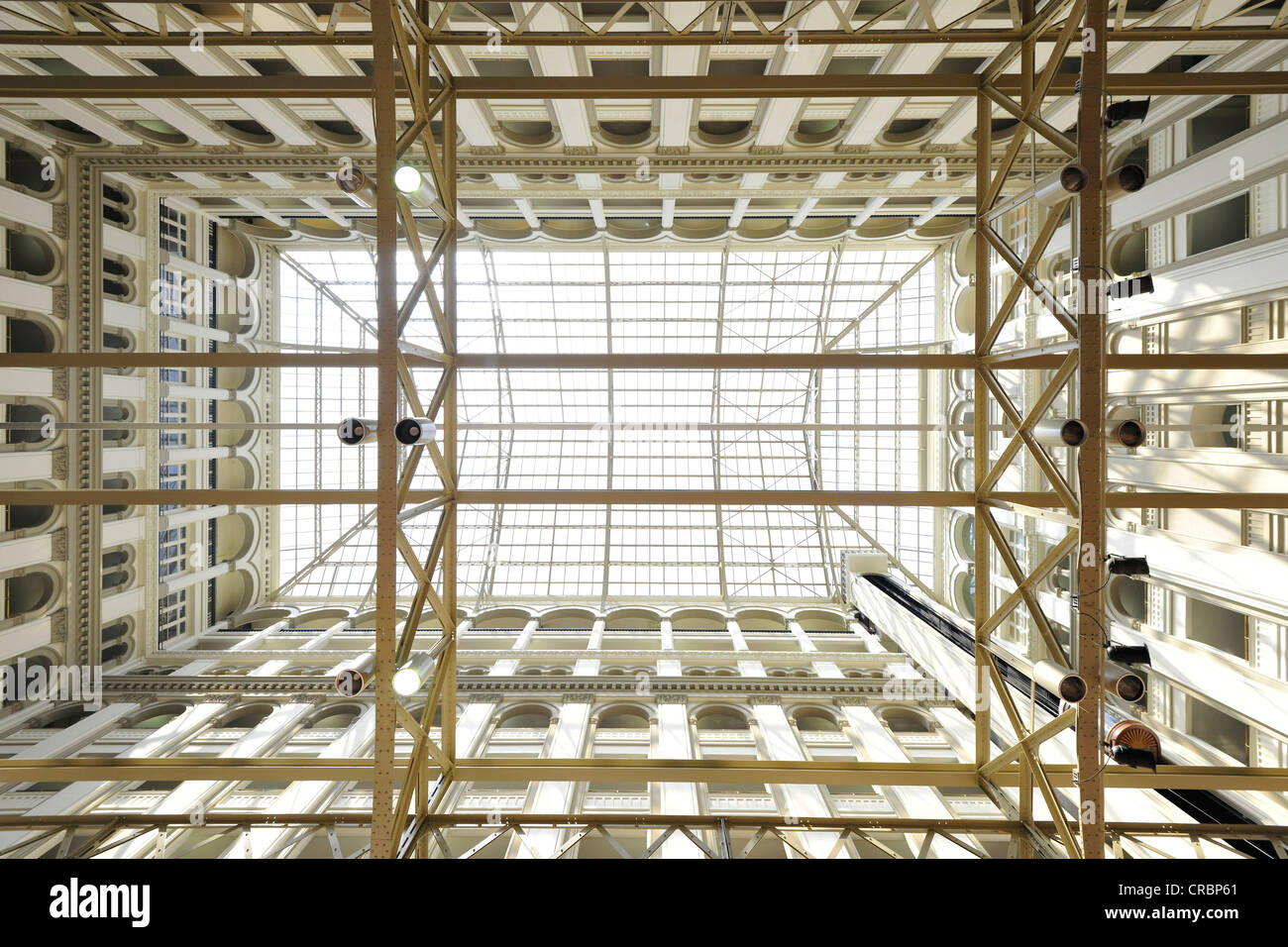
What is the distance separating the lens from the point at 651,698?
55.8 feet

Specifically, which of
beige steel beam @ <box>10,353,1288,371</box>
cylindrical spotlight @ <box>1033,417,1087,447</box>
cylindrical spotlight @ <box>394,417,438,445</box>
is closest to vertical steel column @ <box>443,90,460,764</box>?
beige steel beam @ <box>10,353,1288,371</box>

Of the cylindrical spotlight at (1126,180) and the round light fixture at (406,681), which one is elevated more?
the cylindrical spotlight at (1126,180)

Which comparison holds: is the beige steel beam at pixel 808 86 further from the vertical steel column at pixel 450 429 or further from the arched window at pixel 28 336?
the arched window at pixel 28 336

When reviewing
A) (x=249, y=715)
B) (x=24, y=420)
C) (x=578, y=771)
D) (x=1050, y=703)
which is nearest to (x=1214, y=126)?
(x=1050, y=703)

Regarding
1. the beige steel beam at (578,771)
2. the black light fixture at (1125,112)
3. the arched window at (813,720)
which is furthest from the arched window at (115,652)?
the black light fixture at (1125,112)

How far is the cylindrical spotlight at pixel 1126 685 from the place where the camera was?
6.18 meters

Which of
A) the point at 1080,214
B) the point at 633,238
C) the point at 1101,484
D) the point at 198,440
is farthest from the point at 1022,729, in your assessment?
the point at 198,440

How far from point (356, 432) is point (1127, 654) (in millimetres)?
9545

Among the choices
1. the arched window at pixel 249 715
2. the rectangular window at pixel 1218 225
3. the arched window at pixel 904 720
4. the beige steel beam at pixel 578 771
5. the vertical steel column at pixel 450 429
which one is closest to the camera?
the beige steel beam at pixel 578 771

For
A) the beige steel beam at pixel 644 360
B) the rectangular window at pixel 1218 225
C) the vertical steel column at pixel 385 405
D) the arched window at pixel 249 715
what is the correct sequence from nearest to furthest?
1. the vertical steel column at pixel 385 405
2. the beige steel beam at pixel 644 360
3. the rectangular window at pixel 1218 225
4. the arched window at pixel 249 715

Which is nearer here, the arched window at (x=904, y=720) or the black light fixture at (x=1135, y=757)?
the black light fixture at (x=1135, y=757)

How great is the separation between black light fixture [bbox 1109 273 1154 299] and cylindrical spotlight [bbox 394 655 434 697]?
9.38 meters

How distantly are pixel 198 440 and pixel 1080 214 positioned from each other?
26.3 meters

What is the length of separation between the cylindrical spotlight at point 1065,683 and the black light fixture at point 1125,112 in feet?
20.8
